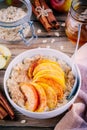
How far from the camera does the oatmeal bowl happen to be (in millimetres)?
1196

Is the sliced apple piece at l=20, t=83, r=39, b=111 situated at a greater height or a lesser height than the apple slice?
lesser

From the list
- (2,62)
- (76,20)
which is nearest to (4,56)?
(2,62)

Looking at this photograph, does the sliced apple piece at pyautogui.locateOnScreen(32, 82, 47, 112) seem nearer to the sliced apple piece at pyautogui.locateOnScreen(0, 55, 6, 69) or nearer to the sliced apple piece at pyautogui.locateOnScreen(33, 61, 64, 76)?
the sliced apple piece at pyautogui.locateOnScreen(33, 61, 64, 76)

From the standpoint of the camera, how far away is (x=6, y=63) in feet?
4.42

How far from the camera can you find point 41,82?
3.98 feet

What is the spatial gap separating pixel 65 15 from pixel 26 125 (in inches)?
A: 15.8

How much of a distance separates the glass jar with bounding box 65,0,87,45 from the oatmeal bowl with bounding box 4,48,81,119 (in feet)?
0.32

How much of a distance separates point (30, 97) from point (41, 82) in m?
0.05

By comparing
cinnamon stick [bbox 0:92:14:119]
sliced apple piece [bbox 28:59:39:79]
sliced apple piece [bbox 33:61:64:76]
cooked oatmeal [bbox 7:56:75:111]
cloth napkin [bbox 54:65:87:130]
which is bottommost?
cloth napkin [bbox 54:65:87:130]

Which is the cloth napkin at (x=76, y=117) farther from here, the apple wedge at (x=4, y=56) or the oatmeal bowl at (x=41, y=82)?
the apple wedge at (x=4, y=56)

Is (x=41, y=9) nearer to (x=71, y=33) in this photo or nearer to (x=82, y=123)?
(x=71, y=33)

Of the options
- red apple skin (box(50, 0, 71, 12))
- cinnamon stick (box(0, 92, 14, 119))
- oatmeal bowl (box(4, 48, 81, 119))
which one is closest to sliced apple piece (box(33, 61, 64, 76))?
oatmeal bowl (box(4, 48, 81, 119))

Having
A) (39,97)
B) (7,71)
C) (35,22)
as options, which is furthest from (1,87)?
(35,22)

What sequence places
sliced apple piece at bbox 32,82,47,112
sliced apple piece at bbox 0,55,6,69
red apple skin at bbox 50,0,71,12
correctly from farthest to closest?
red apple skin at bbox 50,0,71,12, sliced apple piece at bbox 0,55,6,69, sliced apple piece at bbox 32,82,47,112
